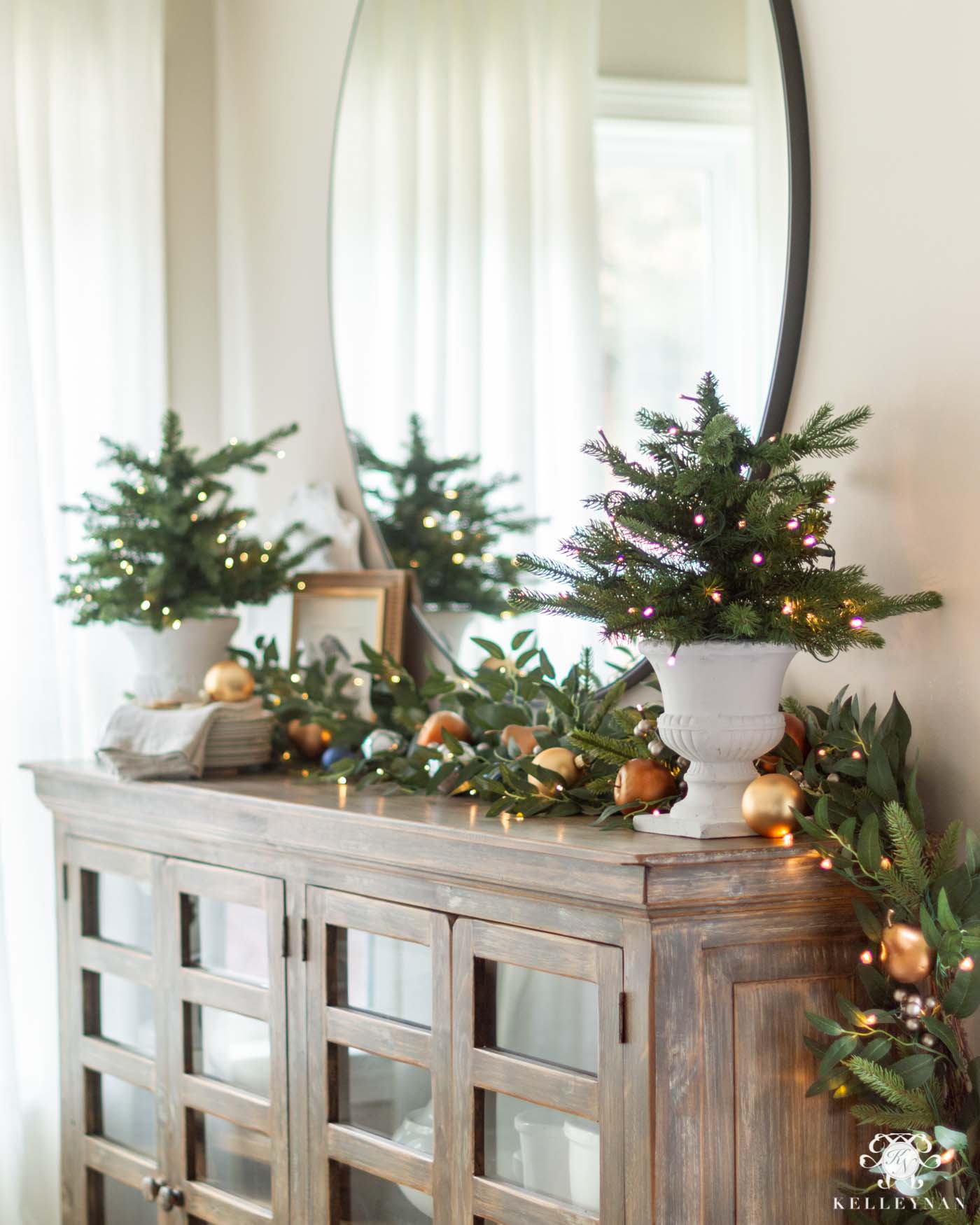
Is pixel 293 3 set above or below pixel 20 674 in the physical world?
above

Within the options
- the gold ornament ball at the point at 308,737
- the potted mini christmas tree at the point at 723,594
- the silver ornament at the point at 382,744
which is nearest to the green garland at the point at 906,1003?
the potted mini christmas tree at the point at 723,594

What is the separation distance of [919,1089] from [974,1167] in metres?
0.11

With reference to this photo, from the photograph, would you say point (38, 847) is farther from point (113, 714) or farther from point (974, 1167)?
point (974, 1167)

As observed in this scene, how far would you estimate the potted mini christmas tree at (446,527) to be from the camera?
1.92 meters

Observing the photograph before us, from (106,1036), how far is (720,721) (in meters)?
1.24

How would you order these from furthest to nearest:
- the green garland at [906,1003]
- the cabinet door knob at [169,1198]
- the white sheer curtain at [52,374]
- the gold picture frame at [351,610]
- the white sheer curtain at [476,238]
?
the white sheer curtain at [52,374] → the gold picture frame at [351,610] → the cabinet door knob at [169,1198] → the white sheer curtain at [476,238] → the green garland at [906,1003]

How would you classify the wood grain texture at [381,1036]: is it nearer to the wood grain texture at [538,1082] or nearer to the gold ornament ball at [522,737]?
the wood grain texture at [538,1082]

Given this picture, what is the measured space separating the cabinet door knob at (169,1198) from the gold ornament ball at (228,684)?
0.70 metres

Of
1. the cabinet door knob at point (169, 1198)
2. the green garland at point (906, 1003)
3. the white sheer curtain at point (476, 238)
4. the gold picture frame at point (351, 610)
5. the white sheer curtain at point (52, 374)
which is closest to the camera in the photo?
the green garland at point (906, 1003)

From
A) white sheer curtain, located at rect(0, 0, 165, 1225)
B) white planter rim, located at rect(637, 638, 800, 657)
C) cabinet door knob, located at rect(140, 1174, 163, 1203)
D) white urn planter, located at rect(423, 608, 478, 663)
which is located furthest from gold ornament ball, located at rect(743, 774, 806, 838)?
white sheer curtain, located at rect(0, 0, 165, 1225)

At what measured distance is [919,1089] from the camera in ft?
3.93

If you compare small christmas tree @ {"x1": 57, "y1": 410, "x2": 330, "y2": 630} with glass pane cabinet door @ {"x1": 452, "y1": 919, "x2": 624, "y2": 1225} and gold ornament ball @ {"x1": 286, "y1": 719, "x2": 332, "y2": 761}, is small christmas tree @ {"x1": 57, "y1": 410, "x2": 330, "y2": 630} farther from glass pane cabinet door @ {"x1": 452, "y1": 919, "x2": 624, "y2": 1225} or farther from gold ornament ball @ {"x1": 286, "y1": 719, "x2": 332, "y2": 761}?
glass pane cabinet door @ {"x1": 452, "y1": 919, "x2": 624, "y2": 1225}

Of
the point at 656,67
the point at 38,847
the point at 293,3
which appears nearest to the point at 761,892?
the point at 656,67

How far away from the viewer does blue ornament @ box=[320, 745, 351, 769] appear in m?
1.90
